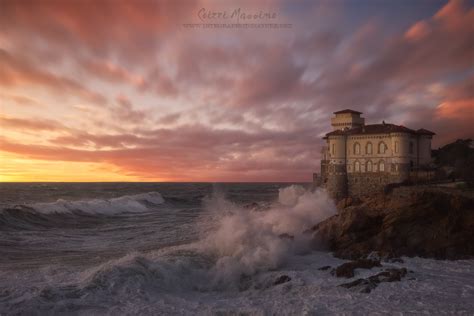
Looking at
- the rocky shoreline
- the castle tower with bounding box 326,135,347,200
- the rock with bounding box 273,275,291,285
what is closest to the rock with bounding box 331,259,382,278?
the rock with bounding box 273,275,291,285

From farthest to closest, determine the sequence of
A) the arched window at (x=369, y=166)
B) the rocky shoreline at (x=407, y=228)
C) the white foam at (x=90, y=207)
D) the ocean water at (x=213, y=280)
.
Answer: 1. the arched window at (x=369, y=166)
2. the white foam at (x=90, y=207)
3. the rocky shoreline at (x=407, y=228)
4. the ocean water at (x=213, y=280)

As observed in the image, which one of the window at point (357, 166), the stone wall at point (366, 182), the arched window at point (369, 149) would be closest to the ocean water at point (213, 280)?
the stone wall at point (366, 182)

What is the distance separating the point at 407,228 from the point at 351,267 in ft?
20.9

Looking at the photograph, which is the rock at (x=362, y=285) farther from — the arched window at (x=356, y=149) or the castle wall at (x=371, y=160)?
the arched window at (x=356, y=149)

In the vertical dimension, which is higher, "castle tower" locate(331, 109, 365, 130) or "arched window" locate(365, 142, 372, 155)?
"castle tower" locate(331, 109, 365, 130)

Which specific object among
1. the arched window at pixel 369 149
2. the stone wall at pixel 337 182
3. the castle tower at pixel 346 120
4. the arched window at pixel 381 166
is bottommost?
the stone wall at pixel 337 182

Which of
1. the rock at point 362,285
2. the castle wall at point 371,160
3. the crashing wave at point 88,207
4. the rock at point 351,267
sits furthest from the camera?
the castle wall at point 371,160

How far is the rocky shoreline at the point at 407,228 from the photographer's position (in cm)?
1812

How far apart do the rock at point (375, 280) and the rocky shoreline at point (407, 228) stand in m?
3.15

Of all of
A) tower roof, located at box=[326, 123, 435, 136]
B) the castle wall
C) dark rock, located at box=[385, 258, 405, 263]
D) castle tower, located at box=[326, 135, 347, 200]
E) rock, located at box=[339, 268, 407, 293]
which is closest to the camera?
rock, located at box=[339, 268, 407, 293]

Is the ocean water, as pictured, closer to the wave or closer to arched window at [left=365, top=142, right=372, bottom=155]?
the wave

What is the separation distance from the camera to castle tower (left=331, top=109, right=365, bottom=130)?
48688 mm

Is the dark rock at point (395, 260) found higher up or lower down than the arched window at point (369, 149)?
lower down

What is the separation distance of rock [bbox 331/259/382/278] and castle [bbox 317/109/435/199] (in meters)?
25.6
